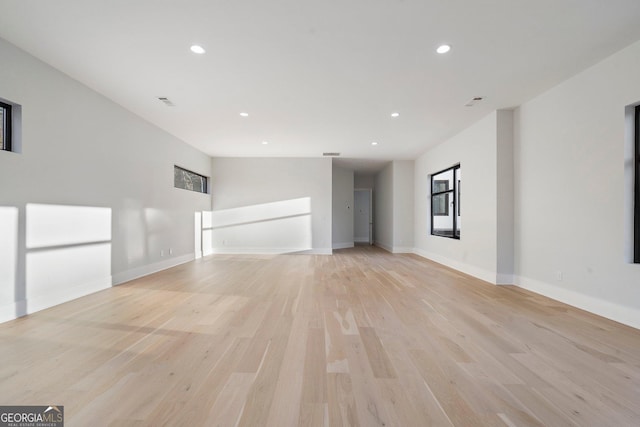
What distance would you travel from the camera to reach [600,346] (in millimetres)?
2277

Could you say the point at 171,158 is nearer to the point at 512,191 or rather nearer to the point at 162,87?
the point at 162,87

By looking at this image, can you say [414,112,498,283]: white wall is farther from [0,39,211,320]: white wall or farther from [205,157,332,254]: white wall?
[0,39,211,320]: white wall

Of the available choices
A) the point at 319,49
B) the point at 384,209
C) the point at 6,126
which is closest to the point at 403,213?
the point at 384,209

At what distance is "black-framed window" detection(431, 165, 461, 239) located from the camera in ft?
20.6

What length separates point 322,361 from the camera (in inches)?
78.8

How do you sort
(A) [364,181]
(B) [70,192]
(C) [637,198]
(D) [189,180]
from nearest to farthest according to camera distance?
(C) [637,198] < (B) [70,192] < (D) [189,180] < (A) [364,181]

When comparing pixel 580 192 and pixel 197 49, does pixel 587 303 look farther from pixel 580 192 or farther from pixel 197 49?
pixel 197 49

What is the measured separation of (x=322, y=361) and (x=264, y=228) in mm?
6313

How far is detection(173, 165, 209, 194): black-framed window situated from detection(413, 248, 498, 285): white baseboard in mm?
6255

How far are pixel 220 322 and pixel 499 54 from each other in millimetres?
3956

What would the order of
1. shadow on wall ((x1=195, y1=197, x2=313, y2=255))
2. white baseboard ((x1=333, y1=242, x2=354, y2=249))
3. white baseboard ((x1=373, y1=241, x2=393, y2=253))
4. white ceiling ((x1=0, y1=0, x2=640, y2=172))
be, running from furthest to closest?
white baseboard ((x1=333, y1=242, x2=354, y2=249)), white baseboard ((x1=373, y1=241, x2=393, y2=253)), shadow on wall ((x1=195, y1=197, x2=313, y2=255)), white ceiling ((x1=0, y1=0, x2=640, y2=172))

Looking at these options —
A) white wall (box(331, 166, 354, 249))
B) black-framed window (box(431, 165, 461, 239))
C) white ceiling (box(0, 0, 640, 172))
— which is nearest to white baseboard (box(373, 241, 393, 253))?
white wall (box(331, 166, 354, 249))

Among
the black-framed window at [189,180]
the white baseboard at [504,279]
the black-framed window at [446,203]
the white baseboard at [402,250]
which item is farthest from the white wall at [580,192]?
the black-framed window at [189,180]

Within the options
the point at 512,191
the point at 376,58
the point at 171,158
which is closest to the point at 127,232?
the point at 171,158
